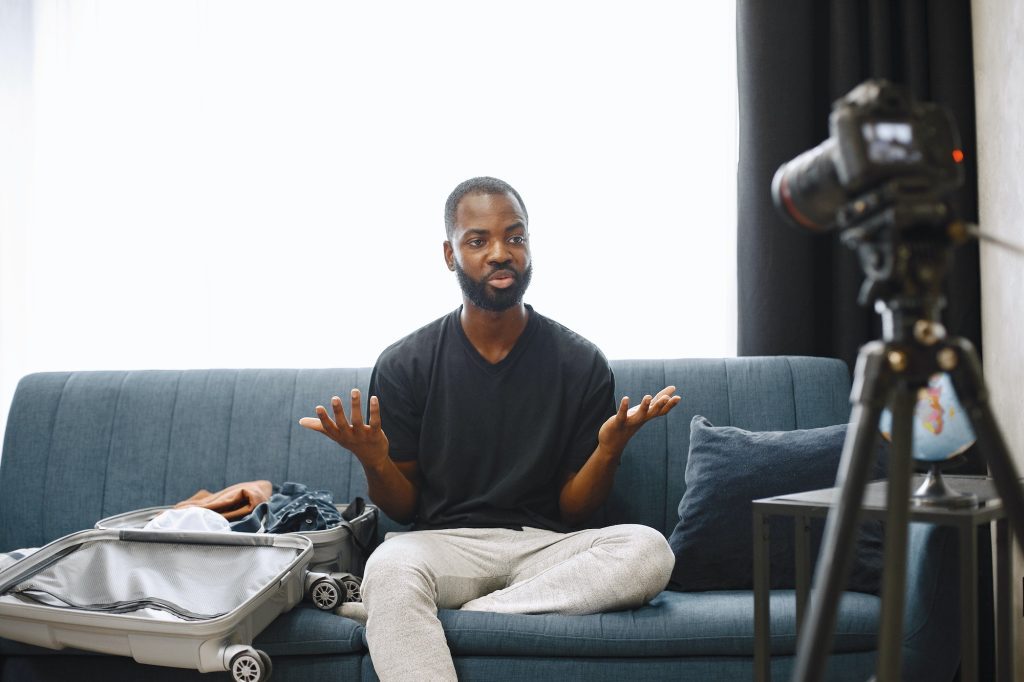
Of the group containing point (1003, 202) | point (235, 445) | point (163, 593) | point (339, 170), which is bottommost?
point (163, 593)

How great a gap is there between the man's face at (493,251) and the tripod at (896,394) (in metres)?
1.35

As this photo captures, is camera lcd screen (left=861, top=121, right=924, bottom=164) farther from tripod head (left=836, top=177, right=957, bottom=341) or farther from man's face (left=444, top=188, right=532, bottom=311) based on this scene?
man's face (left=444, top=188, right=532, bottom=311)

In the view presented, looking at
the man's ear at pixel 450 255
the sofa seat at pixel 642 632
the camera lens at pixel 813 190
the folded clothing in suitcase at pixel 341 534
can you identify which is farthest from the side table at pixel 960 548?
the man's ear at pixel 450 255

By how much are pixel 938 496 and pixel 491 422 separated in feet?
3.36

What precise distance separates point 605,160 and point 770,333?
2.39ft

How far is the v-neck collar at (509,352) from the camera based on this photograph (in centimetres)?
218

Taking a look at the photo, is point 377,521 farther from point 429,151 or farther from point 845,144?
point 845,144

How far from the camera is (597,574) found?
1.81 m

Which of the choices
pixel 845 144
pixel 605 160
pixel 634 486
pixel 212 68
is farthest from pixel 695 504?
pixel 212 68

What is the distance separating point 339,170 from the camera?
9.77 ft

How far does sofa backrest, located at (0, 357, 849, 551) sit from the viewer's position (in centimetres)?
232

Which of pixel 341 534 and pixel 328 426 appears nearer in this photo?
pixel 328 426

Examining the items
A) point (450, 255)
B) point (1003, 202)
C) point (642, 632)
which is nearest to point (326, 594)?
point (642, 632)

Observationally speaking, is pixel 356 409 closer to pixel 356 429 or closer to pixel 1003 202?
pixel 356 429
